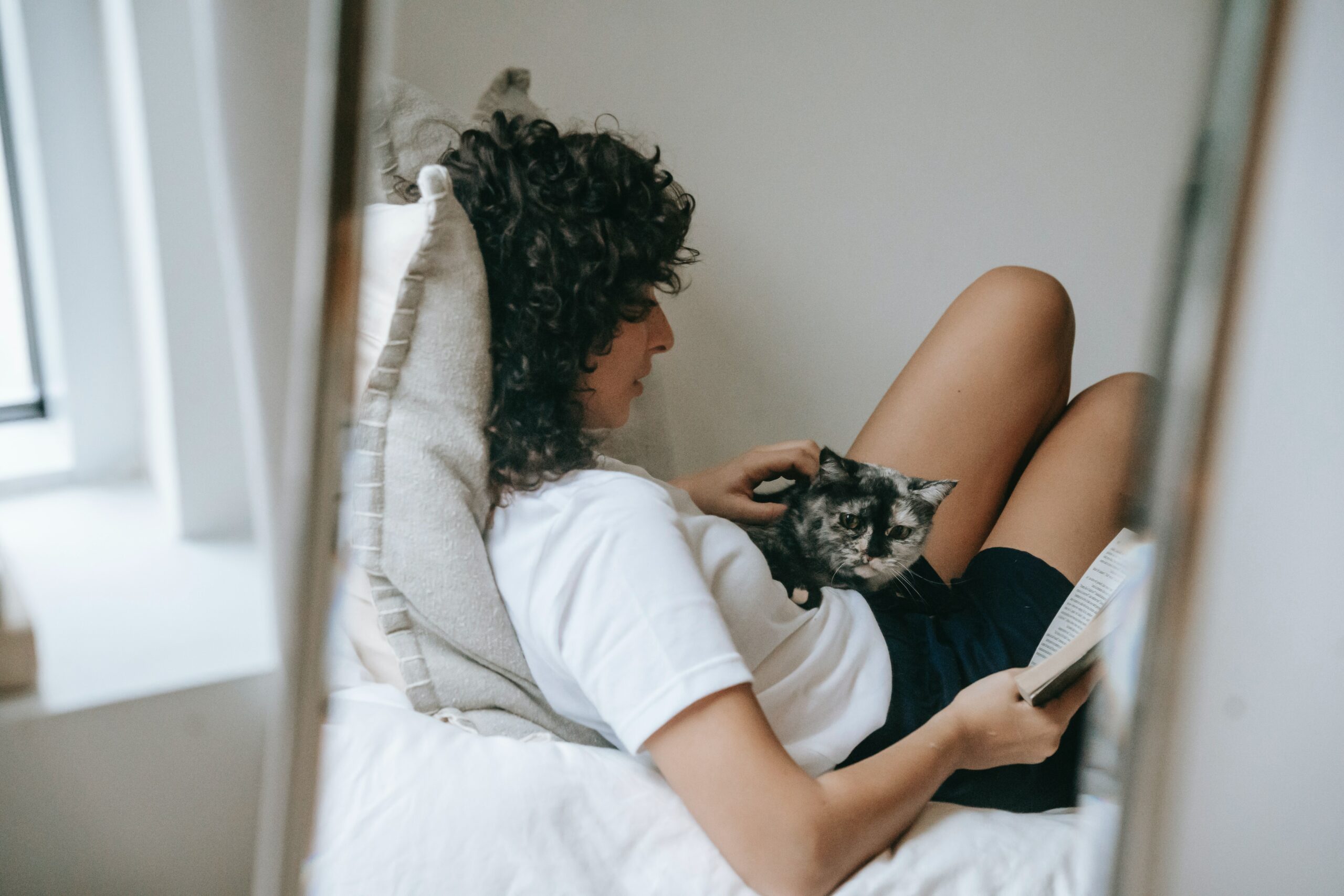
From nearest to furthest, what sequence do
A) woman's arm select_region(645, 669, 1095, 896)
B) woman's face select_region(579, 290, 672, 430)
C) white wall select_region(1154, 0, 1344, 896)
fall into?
white wall select_region(1154, 0, 1344, 896) < woman's arm select_region(645, 669, 1095, 896) < woman's face select_region(579, 290, 672, 430)

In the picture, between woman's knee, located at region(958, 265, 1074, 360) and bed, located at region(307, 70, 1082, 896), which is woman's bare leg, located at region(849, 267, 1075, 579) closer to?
woman's knee, located at region(958, 265, 1074, 360)

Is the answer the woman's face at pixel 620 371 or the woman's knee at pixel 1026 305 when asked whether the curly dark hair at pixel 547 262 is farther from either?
the woman's knee at pixel 1026 305

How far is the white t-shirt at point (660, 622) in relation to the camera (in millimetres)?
546

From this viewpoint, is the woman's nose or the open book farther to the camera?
the woman's nose

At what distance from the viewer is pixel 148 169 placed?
53 centimetres

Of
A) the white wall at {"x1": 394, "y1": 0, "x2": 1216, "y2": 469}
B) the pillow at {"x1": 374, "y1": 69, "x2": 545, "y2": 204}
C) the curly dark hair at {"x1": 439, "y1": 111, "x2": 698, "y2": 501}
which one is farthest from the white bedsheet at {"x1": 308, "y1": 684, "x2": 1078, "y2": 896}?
the white wall at {"x1": 394, "y1": 0, "x2": 1216, "y2": 469}

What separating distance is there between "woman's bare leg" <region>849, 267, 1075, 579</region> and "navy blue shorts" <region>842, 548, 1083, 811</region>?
0.07 m

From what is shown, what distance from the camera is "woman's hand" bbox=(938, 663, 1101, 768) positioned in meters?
0.64

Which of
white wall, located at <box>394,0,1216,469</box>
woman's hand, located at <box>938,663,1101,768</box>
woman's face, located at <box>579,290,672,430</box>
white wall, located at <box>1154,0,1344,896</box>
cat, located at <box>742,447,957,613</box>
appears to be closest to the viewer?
white wall, located at <box>1154,0,1344,896</box>

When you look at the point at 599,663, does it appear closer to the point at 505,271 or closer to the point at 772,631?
the point at 772,631

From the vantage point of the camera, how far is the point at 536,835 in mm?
561

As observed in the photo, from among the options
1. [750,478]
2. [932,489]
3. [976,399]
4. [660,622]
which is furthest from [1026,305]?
[660,622]

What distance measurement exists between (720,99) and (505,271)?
19.7 inches

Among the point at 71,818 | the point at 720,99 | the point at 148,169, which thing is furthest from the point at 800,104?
the point at 71,818
